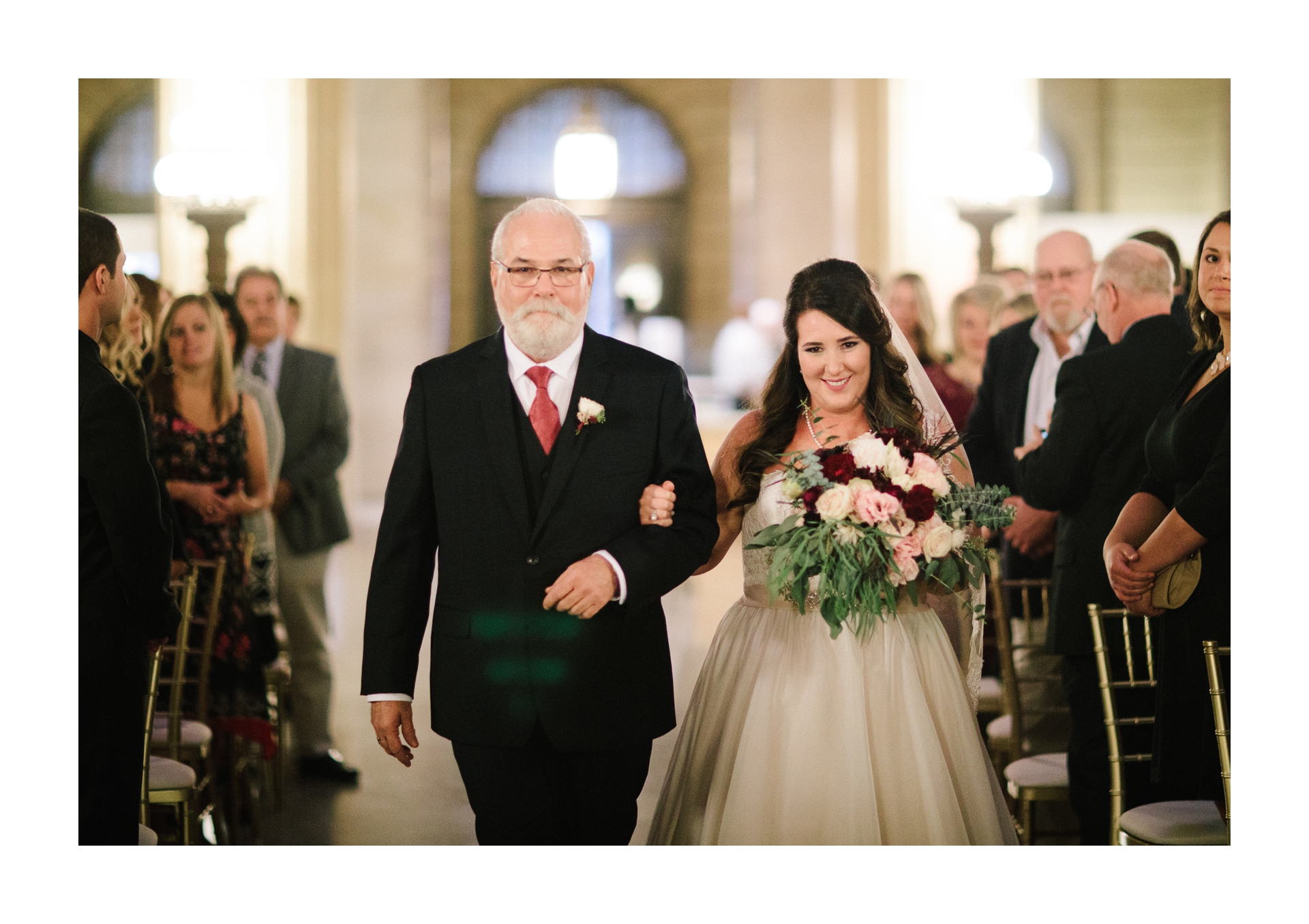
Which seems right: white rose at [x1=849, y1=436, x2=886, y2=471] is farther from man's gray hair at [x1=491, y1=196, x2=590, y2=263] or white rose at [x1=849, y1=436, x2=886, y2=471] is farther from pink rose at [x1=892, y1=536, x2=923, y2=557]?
man's gray hair at [x1=491, y1=196, x2=590, y2=263]

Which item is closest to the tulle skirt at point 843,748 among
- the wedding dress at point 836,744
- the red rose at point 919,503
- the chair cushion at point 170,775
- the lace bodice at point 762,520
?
the wedding dress at point 836,744

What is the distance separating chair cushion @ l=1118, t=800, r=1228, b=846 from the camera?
3453 mm

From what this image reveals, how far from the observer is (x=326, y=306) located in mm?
11000

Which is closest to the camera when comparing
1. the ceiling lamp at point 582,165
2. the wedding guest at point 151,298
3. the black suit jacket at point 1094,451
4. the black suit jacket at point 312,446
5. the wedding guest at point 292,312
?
the black suit jacket at point 1094,451

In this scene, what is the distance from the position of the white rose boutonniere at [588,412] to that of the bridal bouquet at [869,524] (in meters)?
0.50

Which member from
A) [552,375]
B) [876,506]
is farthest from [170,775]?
[876,506]

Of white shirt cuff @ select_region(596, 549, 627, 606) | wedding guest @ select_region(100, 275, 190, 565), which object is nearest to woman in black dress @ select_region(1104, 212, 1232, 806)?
white shirt cuff @ select_region(596, 549, 627, 606)

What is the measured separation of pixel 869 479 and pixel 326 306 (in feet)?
28.0

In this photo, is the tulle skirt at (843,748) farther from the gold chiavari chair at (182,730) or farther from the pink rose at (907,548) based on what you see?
the gold chiavari chair at (182,730)

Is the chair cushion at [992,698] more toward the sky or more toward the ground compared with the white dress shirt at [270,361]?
more toward the ground

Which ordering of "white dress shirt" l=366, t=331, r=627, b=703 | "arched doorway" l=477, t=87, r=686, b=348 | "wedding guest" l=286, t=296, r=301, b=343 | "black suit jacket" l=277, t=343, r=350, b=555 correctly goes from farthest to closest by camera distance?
1. "arched doorway" l=477, t=87, r=686, b=348
2. "wedding guest" l=286, t=296, r=301, b=343
3. "black suit jacket" l=277, t=343, r=350, b=555
4. "white dress shirt" l=366, t=331, r=627, b=703

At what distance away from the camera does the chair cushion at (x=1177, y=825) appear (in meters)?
3.45
